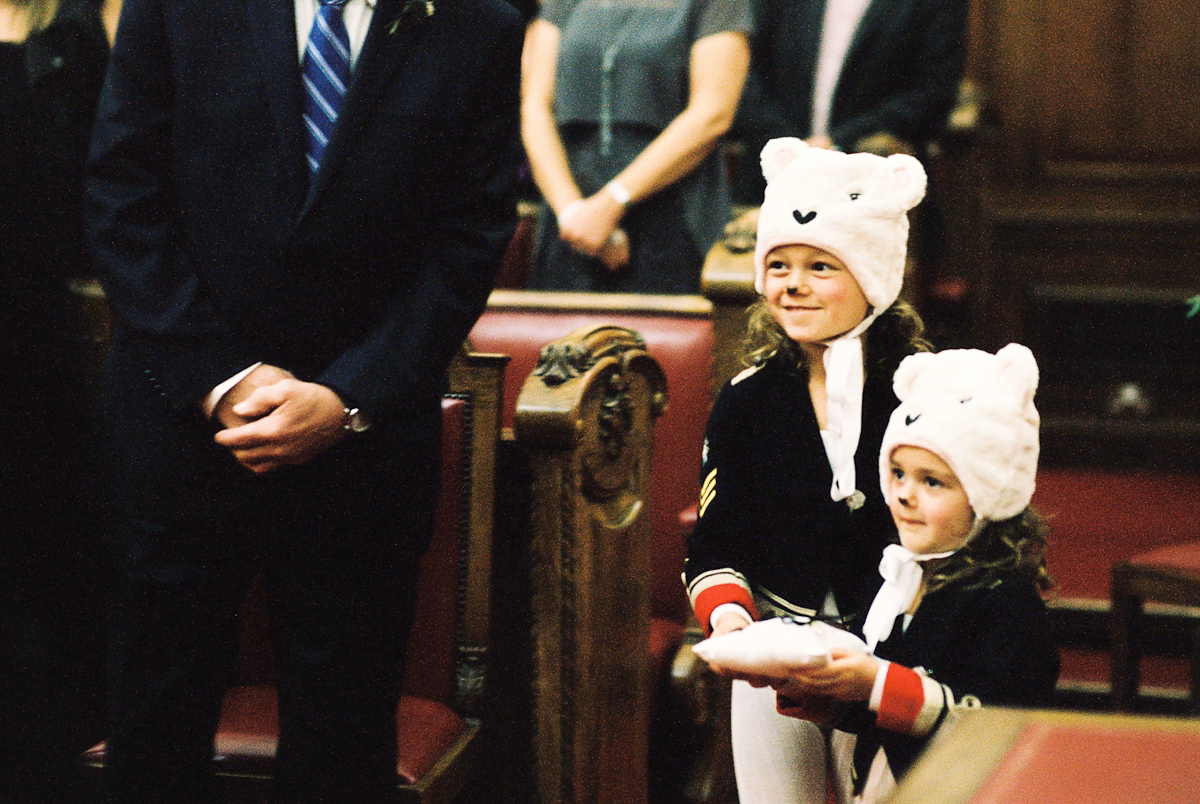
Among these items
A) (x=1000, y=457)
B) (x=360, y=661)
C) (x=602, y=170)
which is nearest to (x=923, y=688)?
(x=1000, y=457)

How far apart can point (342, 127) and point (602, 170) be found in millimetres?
1436

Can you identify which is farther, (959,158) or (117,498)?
(959,158)

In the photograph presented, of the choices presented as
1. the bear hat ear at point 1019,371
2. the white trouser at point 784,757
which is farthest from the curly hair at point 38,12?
the bear hat ear at point 1019,371

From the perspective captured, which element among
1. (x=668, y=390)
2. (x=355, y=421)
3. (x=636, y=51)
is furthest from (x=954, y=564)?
(x=636, y=51)

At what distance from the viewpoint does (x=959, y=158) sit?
528cm

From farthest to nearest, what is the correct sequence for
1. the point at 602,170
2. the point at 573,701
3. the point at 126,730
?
the point at 602,170, the point at 573,701, the point at 126,730

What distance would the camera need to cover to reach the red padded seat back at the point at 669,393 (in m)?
2.70

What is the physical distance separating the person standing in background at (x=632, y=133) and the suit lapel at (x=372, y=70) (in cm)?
125

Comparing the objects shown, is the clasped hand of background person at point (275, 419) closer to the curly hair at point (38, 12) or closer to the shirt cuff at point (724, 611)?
the shirt cuff at point (724, 611)

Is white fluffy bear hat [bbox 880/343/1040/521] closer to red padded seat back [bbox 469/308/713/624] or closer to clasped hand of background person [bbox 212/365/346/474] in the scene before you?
clasped hand of background person [bbox 212/365/346/474]

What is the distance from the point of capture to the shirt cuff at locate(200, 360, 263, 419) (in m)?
1.78

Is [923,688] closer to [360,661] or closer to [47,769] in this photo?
[360,661]

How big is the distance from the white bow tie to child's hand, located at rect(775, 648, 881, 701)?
8 centimetres

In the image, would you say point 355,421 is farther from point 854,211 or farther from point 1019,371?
point 1019,371
